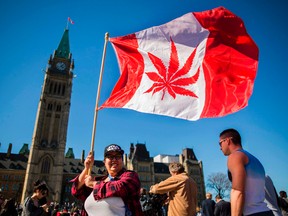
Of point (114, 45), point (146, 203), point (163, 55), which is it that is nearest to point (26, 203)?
point (146, 203)

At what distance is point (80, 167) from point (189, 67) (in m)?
70.3

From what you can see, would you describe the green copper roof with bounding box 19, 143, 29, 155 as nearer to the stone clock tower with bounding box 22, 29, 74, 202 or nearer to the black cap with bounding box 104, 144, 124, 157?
the stone clock tower with bounding box 22, 29, 74, 202

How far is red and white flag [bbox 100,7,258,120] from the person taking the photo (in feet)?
17.5

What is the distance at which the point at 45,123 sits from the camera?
6328 cm

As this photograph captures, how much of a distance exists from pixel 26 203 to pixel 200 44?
214 inches

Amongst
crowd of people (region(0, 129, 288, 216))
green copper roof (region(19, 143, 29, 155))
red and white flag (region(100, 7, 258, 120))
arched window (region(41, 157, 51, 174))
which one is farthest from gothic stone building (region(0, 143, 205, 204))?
crowd of people (region(0, 129, 288, 216))

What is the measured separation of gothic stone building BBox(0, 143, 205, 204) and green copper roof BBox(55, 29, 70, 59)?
32.6m

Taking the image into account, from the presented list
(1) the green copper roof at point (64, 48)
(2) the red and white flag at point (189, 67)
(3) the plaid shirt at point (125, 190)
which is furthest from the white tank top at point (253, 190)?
(1) the green copper roof at point (64, 48)

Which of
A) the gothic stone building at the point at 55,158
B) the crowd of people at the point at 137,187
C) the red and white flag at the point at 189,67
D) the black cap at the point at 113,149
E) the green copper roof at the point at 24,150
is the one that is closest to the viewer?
the crowd of people at the point at 137,187

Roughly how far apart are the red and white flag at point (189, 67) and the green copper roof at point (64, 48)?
76.8 m

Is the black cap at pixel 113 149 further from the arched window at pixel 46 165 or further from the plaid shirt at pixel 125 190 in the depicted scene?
the arched window at pixel 46 165

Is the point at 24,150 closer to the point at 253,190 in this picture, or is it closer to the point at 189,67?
the point at 189,67

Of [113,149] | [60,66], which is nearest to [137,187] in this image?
[113,149]

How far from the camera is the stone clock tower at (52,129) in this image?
187ft
